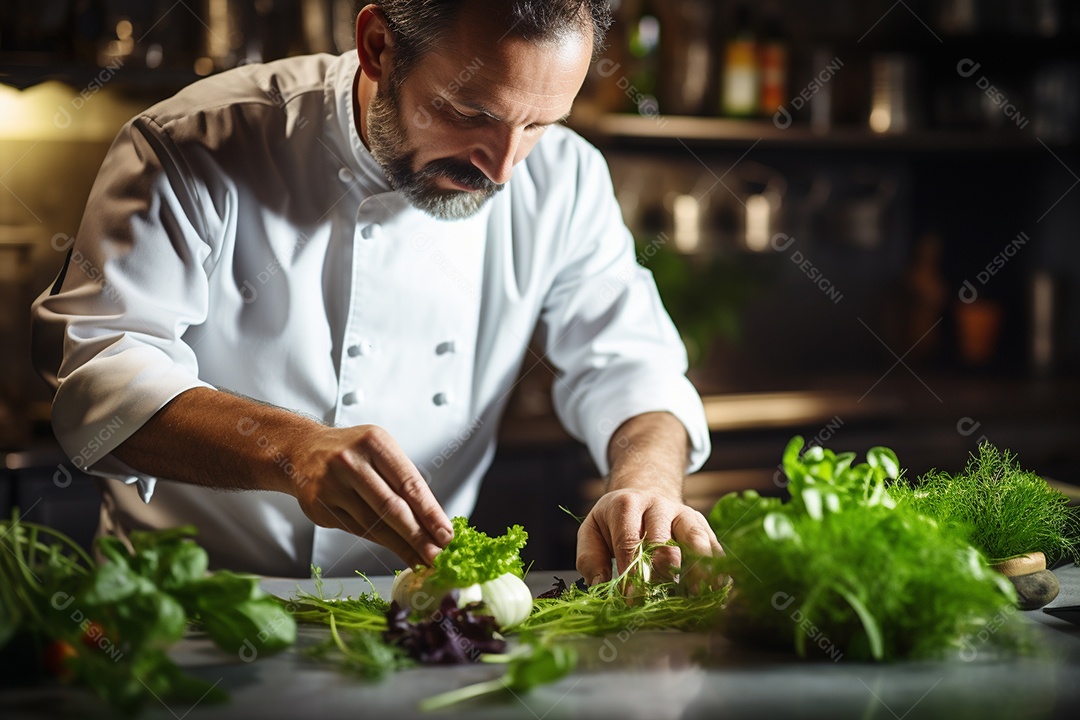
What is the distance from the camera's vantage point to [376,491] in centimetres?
104

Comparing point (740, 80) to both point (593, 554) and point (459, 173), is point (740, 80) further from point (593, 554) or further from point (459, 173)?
point (593, 554)

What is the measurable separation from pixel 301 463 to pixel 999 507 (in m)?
0.78

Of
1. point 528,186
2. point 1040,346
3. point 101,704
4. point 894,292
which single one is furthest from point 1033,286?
point 101,704

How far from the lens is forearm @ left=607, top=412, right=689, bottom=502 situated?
1396mm

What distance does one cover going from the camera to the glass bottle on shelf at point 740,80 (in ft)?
9.94

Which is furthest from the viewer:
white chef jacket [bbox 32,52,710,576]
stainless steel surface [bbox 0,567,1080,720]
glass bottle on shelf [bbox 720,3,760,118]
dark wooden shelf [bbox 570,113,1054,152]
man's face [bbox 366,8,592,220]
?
glass bottle on shelf [bbox 720,3,760,118]

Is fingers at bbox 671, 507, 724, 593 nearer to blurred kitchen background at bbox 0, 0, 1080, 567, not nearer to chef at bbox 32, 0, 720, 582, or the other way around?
chef at bbox 32, 0, 720, 582

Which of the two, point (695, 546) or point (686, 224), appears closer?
point (695, 546)

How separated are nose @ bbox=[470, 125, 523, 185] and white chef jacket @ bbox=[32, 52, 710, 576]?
0.26m

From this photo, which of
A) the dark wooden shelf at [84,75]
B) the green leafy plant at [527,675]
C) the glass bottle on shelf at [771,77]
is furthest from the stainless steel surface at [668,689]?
the glass bottle on shelf at [771,77]

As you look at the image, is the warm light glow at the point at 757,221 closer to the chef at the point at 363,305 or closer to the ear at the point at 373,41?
the chef at the point at 363,305

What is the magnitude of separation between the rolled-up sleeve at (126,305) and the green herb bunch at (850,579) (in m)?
0.73

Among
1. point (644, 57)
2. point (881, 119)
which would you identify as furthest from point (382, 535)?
point (881, 119)

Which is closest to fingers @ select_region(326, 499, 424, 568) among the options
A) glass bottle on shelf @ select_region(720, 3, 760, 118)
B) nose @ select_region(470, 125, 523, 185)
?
nose @ select_region(470, 125, 523, 185)
